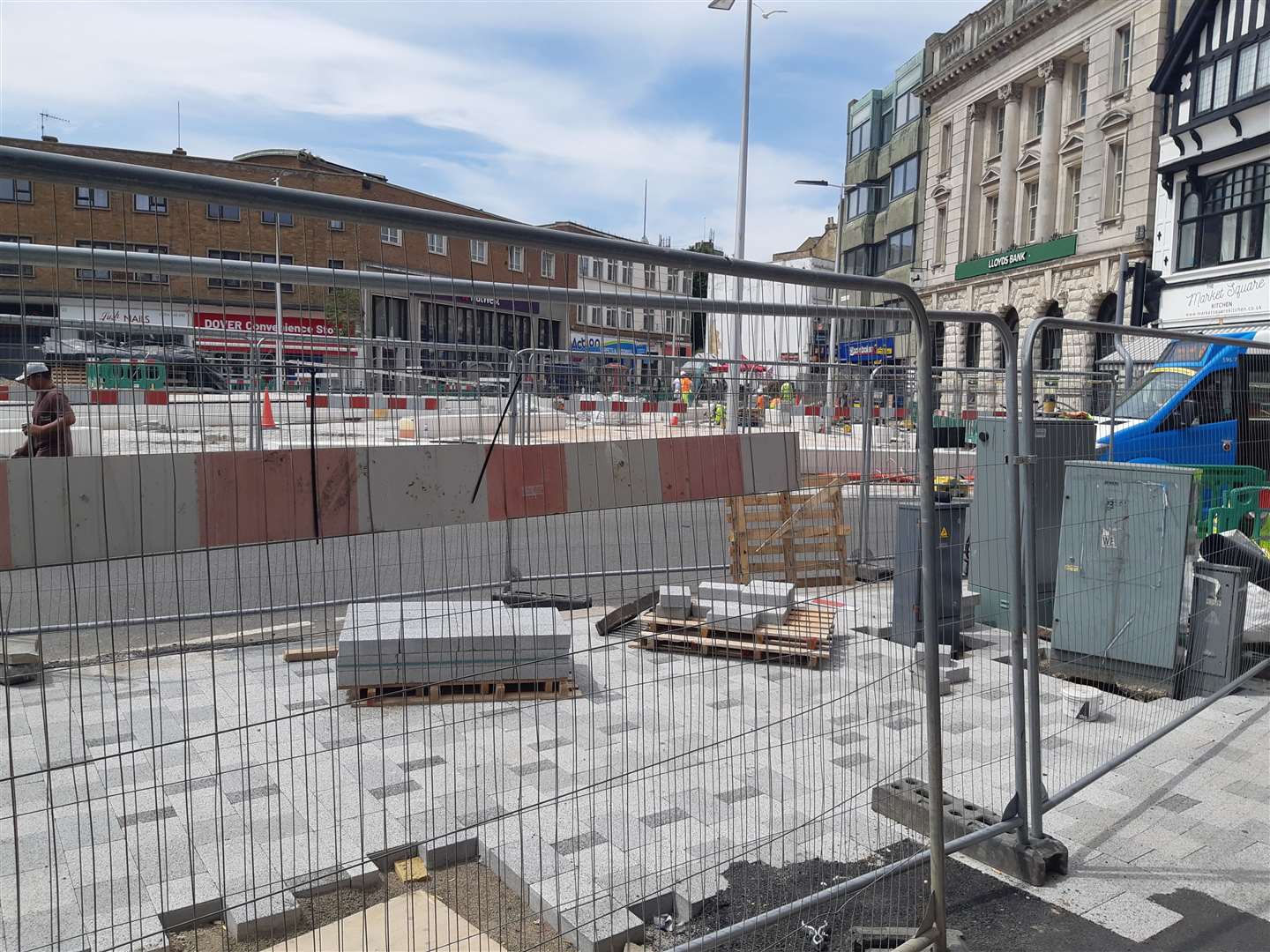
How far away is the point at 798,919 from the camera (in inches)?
140

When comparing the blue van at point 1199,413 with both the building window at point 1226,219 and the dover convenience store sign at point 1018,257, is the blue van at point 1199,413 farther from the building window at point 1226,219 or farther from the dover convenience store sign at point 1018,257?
the dover convenience store sign at point 1018,257

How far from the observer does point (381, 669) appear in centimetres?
357

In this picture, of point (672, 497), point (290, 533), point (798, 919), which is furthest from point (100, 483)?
point (798, 919)

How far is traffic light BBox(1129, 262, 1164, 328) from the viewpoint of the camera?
89.5ft

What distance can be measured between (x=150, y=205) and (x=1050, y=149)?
36.4 m

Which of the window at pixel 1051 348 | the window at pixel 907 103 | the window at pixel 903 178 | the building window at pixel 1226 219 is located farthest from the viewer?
the window at pixel 903 178

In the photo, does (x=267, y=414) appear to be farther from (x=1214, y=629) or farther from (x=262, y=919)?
(x=1214, y=629)

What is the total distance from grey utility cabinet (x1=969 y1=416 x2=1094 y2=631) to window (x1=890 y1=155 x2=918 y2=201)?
3870cm

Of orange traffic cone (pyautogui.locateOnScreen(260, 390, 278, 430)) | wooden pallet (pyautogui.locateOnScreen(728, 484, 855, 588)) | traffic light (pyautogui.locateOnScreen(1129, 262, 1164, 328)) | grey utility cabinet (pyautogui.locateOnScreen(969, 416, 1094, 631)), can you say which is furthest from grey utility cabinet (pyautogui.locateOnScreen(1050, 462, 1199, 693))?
traffic light (pyautogui.locateOnScreen(1129, 262, 1164, 328))

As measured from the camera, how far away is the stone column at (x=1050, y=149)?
32.8 meters

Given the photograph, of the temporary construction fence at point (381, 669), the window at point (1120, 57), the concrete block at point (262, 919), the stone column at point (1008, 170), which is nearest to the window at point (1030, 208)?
the stone column at point (1008, 170)

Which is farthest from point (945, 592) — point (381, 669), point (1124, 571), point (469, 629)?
point (381, 669)

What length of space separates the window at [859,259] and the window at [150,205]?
4678 centimetres

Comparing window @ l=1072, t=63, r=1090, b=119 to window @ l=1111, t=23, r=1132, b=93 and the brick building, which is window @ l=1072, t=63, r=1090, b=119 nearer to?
window @ l=1111, t=23, r=1132, b=93
